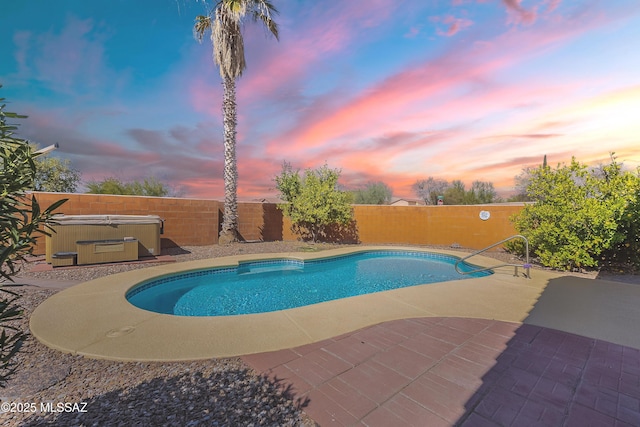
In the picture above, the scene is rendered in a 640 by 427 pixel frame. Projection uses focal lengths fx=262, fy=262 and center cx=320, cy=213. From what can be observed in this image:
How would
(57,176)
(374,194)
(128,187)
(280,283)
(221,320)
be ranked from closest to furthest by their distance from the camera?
(221,320)
(280,283)
(128,187)
(57,176)
(374,194)

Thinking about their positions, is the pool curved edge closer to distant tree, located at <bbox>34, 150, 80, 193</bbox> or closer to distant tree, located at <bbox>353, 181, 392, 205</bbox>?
distant tree, located at <bbox>34, 150, 80, 193</bbox>

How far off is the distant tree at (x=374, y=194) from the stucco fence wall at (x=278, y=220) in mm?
20549

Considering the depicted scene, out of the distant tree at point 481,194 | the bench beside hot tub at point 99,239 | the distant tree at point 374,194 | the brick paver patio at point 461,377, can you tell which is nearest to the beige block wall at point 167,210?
the bench beside hot tub at point 99,239

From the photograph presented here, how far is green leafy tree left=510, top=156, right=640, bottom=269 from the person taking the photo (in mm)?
6598

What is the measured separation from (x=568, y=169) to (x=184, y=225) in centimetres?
1277

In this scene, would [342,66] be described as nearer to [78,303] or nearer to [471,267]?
[471,267]

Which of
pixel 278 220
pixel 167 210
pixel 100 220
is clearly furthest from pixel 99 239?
pixel 278 220

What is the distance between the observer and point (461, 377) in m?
2.46

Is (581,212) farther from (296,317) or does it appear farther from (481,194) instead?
(481,194)

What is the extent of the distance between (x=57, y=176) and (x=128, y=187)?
5774 millimetres

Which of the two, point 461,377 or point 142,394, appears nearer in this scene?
point 142,394

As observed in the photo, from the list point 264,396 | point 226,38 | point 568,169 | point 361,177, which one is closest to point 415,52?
point 568,169

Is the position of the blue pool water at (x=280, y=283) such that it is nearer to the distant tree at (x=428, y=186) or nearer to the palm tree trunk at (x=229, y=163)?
the palm tree trunk at (x=229, y=163)

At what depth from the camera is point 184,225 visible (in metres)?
10.4
